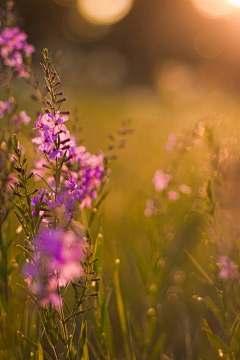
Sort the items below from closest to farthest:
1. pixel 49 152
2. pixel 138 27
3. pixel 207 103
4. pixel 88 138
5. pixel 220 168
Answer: pixel 49 152 < pixel 220 168 < pixel 88 138 < pixel 207 103 < pixel 138 27

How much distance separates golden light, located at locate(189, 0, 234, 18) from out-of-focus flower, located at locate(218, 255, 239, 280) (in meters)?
15.5

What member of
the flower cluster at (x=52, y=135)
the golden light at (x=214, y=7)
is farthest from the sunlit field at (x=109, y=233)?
the golden light at (x=214, y=7)

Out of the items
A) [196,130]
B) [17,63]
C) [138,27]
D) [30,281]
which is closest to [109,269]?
[196,130]

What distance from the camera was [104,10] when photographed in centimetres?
2238

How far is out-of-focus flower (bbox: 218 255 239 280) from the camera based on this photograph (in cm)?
189

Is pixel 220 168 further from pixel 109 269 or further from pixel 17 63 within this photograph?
pixel 109 269

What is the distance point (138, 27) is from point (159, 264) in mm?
20711

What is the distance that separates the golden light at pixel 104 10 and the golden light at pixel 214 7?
→ 17.5ft

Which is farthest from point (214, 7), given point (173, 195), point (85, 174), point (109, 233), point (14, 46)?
point (85, 174)

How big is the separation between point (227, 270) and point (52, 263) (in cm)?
92

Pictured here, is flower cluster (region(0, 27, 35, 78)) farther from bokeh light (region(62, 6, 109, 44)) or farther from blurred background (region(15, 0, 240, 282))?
bokeh light (region(62, 6, 109, 44))

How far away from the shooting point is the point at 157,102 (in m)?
10.4

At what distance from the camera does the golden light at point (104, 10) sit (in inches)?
878

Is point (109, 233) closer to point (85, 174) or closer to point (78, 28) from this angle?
point (85, 174)
